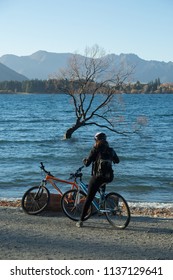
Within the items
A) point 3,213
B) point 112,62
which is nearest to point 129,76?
point 112,62

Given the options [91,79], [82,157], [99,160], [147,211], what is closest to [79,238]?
[99,160]

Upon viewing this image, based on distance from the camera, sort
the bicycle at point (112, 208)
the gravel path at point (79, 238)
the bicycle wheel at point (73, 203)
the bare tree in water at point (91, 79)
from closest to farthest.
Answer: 1. the gravel path at point (79, 238)
2. the bicycle at point (112, 208)
3. the bicycle wheel at point (73, 203)
4. the bare tree in water at point (91, 79)

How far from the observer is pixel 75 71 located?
134 ft

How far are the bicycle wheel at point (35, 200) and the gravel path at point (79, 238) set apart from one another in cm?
17

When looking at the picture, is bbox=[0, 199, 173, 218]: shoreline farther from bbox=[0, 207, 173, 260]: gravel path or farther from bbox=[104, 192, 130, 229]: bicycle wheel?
bbox=[104, 192, 130, 229]: bicycle wheel

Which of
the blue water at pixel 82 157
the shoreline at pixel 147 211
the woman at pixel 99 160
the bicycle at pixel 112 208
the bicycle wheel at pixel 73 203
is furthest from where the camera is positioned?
the blue water at pixel 82 157

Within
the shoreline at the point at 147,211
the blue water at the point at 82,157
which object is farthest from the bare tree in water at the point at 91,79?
the shoreline at the point at 147,211

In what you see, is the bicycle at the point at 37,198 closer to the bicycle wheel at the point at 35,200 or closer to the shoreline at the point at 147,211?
the bicycle wheel at the point at 35,200

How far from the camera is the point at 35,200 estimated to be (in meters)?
10.1

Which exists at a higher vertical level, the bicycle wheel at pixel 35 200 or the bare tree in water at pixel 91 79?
the bare tree in water at pixel 91 79

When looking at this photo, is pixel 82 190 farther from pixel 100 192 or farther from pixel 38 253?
Result: pixel 38 253

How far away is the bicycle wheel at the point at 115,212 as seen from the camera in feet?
28.9

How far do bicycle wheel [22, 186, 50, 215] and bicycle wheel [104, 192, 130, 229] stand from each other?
170cm
